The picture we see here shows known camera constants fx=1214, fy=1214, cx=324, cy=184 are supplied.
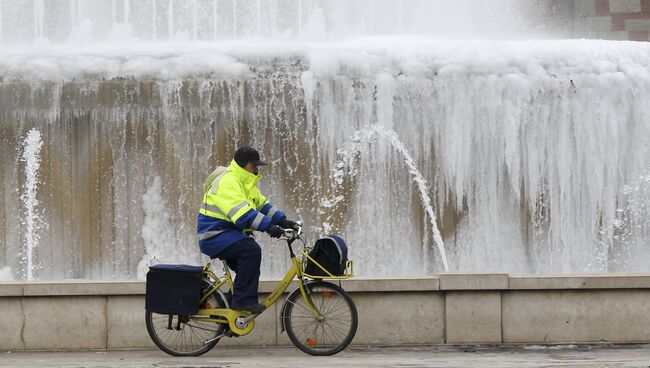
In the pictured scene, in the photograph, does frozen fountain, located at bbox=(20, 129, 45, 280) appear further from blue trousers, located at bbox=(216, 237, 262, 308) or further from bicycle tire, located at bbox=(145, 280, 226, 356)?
blue trousers, located at bbox=(216, 237, 262, 308)

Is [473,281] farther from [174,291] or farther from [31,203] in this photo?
[31,203]

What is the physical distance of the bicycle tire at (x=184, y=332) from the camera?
28.9ft

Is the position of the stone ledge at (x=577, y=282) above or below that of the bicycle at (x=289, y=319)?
above

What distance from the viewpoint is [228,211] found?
28.0ft

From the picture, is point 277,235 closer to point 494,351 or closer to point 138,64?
point 494,351

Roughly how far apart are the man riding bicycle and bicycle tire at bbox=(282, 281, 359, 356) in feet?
0.81

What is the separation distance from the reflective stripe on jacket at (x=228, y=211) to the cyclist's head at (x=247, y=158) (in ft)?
0.11

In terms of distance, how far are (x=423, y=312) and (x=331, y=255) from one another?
3.74 ft

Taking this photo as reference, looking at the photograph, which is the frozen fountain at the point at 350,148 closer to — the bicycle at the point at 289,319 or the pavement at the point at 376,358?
the pavement at the point at 376,358

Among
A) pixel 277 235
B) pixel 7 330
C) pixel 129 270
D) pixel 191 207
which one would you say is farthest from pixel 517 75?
pixel 7 330

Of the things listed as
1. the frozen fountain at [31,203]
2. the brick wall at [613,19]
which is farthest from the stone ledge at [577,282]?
the brick wall at [613,19]

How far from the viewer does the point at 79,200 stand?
40.8ft

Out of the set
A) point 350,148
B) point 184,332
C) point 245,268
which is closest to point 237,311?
point 245,268

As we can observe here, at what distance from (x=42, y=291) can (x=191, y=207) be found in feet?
10.9
